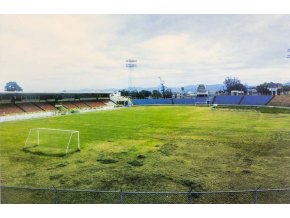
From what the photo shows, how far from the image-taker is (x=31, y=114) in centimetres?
Answer: 4784

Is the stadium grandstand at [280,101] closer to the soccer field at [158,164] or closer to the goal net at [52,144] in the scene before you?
the soccer field at [158,164]

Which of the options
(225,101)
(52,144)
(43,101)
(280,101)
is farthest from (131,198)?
(225,101)

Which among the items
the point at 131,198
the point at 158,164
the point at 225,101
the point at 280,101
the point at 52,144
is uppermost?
the point at 280,101

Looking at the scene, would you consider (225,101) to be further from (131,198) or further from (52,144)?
(131,198)

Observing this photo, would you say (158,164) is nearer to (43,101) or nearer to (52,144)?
(52,144)

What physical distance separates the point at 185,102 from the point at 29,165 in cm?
8669

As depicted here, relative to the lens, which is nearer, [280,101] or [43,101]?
[43,101]

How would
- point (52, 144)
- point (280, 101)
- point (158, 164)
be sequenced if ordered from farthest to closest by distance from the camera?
point (280, 101)
point (52, 144)
point (158, 164)

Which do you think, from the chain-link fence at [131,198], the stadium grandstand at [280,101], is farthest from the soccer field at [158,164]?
the stadium grandstand at [280,101]

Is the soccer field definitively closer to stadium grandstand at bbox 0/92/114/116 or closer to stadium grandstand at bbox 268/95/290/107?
stadium grandstand at bbox 0/92/114/116

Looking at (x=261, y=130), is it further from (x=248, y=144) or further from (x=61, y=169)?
(x=61, y=169)

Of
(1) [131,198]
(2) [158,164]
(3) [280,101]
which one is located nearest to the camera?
(1) [131,198]

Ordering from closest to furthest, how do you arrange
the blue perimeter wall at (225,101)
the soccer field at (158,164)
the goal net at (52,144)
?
the soccer field at (158,164)
the goal net at (52,144)
the blue perimeter wall at (225,101)

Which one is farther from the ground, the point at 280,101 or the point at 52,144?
the point at 280,101
